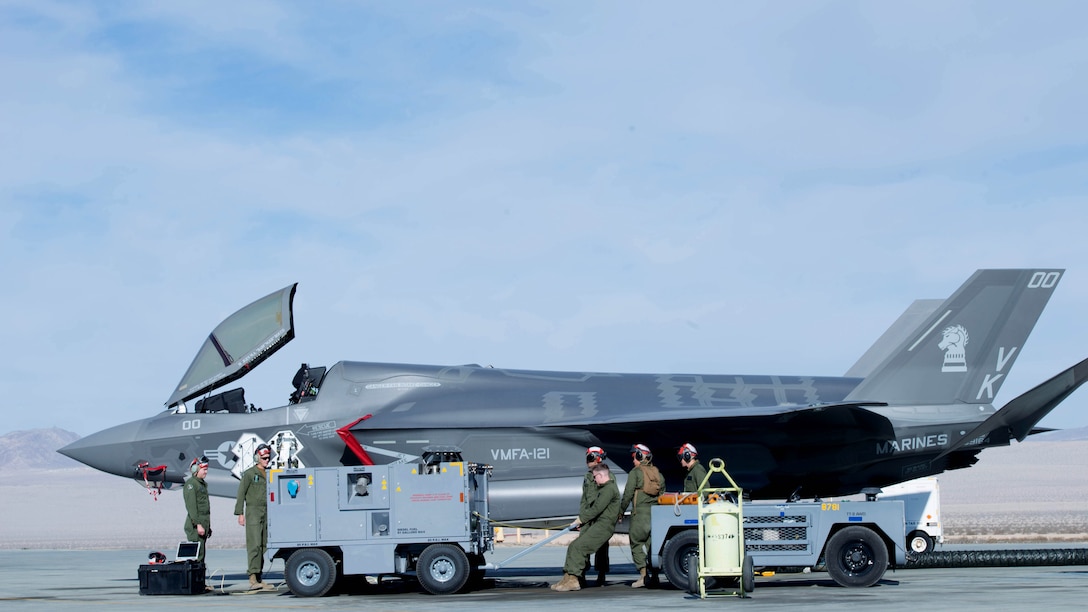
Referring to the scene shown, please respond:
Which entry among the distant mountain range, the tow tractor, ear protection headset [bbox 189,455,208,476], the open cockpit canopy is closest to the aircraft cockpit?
the open cockpit canopy

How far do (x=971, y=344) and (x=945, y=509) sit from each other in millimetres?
36727

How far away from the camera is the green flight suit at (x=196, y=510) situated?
13.9 m

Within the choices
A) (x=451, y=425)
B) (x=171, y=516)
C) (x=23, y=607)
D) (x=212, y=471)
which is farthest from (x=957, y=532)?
(x=171, y=516)

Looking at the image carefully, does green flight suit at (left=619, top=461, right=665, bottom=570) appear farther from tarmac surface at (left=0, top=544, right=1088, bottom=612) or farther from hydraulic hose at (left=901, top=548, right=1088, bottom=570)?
hydraulic hose at (left=901, top=548, right=1088, bottom=570)

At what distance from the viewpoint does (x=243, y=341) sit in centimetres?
1572

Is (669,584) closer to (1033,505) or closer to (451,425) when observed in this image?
(451,425)

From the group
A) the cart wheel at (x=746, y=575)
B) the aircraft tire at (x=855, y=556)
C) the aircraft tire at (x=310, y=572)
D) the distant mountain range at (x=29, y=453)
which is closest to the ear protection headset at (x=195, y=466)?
the aircraft tire at (x=310, y=572)

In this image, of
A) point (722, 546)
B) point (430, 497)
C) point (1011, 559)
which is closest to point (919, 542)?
point (1011, 559)

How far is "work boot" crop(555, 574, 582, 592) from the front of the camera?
12.2 metres

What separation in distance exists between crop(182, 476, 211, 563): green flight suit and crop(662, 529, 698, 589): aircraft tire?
5.83 meters

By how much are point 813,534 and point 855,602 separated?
2175 mm

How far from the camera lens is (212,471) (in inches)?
615

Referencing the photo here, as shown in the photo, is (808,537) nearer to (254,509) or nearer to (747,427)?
(747,427)

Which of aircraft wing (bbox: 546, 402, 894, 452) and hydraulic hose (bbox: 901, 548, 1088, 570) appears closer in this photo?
aircraft wing (bbox: 546, 402, 894, 452)
